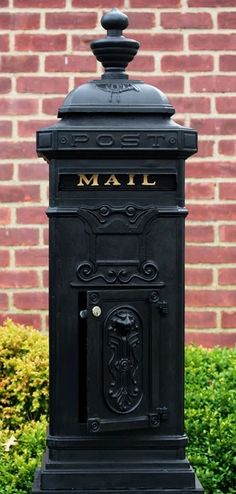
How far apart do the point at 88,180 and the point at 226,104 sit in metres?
2.49

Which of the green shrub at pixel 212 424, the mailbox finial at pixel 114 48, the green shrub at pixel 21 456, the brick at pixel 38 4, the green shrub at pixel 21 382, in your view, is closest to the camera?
the mailbox finial at pixel 114 48

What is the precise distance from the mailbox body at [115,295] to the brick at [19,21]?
237 centimetres

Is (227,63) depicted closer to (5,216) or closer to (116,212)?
(5,216)

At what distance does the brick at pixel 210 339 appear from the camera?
5.89 m

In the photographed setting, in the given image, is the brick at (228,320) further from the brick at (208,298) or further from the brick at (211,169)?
the brick at (211,169)

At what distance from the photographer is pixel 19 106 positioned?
583 cm

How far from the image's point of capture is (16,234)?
19.2 feet

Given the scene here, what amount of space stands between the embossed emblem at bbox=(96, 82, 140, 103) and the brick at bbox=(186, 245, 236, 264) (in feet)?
7.56

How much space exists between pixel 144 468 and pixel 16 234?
8.16 feet

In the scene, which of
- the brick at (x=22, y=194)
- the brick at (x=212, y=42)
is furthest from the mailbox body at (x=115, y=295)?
the brick at (x=212, y=42)

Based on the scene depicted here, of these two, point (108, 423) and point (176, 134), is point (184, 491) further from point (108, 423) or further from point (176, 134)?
point (176, 134)

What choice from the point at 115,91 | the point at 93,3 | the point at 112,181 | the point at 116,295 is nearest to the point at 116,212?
the point at 112,181

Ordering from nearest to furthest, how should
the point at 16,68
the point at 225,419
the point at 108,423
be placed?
the point at 108,423 → the point at 225,419 → the point at 16,68

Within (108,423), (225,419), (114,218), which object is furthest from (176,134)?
(225,419)
